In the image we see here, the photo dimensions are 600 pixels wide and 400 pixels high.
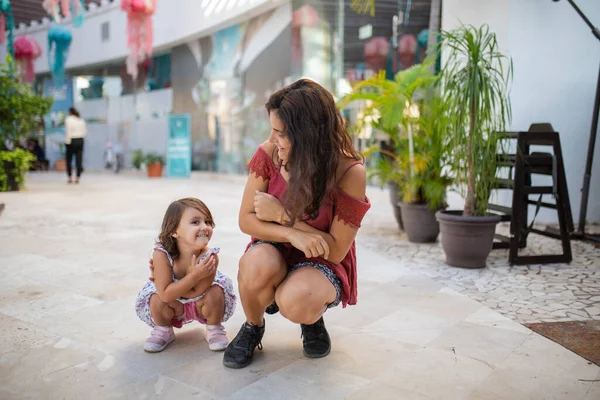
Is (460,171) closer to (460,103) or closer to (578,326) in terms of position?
(460,103)

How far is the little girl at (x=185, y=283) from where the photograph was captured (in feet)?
7.22

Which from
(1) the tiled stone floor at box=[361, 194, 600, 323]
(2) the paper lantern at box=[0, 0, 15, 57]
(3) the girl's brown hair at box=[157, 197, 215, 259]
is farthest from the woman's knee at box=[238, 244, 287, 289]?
(2) the paper lantern at box=[0, 0, 15, 57]

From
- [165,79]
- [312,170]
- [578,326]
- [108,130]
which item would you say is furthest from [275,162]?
[108,130]

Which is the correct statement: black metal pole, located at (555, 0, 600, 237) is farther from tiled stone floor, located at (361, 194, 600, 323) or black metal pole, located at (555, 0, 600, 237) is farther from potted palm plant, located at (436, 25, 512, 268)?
potted palm plant, located at (436, 25, 512, 268)

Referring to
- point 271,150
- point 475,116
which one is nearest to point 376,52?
point 475,116

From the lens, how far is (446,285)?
3451 millimetres

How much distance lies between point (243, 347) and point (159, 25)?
13635mm

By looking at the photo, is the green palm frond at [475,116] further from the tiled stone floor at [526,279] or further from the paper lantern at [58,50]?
the paper lantern at [58,50]

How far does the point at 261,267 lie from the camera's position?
2.02 m

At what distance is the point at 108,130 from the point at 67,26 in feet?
11.7

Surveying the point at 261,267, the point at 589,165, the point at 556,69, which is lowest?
the point at 261,267

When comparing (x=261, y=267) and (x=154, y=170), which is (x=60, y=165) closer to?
(x=154, y=170)

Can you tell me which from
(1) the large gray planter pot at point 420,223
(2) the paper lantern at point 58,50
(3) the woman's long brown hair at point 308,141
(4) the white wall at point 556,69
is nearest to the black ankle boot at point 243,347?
(3) the woman's long brown hair at point 308,141

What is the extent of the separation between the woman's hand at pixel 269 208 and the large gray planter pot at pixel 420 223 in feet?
9.73
